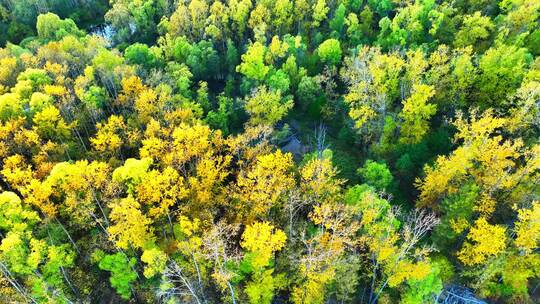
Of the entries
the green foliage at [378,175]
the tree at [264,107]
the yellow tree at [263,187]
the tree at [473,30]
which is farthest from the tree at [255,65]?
the tree at [473,30]

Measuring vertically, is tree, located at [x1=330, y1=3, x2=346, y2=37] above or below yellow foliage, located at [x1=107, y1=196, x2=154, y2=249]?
above

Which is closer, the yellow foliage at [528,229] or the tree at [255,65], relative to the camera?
the yellow foliage at [528,229]

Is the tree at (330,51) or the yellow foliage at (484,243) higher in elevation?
the tree at (330,51)

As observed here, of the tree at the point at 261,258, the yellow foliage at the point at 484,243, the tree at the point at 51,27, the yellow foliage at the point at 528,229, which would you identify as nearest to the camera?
the tree at the point at 261,258

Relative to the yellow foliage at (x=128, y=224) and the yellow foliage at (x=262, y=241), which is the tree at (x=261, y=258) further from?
the yellow foliage at (x=128, y=224)

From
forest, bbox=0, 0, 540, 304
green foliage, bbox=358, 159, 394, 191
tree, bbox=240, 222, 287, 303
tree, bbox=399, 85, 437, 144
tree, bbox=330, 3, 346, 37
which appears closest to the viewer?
tree, bbox=240, 222, 287, 303

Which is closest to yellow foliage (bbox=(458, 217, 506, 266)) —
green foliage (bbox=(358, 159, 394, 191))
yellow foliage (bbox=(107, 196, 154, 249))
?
green foliage (bbox=(358, 159, 394, 191))

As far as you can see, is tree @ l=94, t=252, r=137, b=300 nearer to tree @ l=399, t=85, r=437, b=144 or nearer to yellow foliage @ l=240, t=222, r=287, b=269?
yellow foliage @ l=240, t=222, r=287, b=269

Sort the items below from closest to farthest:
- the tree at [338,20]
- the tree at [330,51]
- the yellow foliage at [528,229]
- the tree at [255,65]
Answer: the yellow foliage at [528,229], the tree at [255,65], the tree at [330,51], the tree at [338,20]

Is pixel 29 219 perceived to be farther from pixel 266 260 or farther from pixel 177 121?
pixel 266 260

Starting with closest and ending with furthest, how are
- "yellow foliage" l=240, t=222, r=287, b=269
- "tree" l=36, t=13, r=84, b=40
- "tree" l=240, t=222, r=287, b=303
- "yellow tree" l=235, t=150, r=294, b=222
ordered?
1. "yellow foliage" l=240, t=222, r=287, b=269
2. "tree" l=240, t=222, r=287, b=303
3. "yellow tree" l=235, t=150, r=294, b=222
4. "tree" l=36, t=13, r=84, b=40
